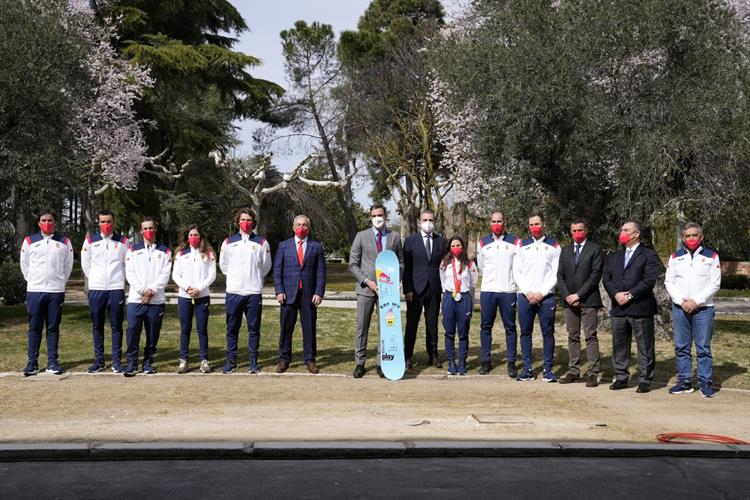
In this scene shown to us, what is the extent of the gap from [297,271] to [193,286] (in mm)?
1457

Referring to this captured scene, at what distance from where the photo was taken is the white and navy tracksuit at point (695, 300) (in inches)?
421

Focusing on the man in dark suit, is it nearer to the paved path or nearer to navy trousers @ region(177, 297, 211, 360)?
navy trousers @ region(177, 297, 211, 360)

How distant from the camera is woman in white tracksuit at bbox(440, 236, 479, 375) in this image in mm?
11883

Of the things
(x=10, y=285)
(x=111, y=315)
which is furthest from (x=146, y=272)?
(x=10, y=285)

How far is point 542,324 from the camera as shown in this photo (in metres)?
11.6

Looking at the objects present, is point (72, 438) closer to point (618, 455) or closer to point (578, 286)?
point (618, 455)

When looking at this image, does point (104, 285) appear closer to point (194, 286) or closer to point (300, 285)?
point (194, 286)

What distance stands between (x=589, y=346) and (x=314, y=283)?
385 cm

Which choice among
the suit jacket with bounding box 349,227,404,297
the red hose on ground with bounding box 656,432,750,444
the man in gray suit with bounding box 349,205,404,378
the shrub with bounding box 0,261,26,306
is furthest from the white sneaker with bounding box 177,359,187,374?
the shrub with bounding box 0,261,26,306

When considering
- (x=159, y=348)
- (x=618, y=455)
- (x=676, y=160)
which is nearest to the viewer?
(x=618, y=455)

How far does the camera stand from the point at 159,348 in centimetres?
1480

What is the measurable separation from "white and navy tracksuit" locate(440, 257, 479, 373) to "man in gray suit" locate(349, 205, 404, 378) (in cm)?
73

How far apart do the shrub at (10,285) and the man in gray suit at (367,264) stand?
53.9 feet

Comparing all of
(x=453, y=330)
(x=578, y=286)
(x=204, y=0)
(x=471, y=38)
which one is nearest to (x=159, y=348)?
(x=453, y=330)
